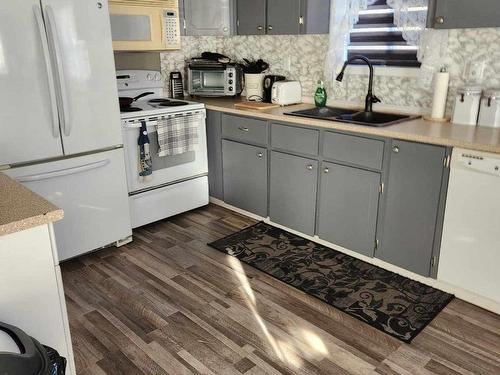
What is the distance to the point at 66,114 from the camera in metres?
2.67

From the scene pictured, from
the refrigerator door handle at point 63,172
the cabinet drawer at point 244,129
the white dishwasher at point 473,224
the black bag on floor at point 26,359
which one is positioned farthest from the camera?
the cabinet drawer at point 244,129

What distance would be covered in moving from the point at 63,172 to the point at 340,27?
2.19m

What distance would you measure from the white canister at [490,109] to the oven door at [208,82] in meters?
2.13

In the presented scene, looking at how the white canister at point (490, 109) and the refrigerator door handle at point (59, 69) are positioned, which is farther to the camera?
the white canister at point (490, 109)

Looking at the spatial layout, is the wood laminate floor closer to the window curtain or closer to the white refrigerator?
the white refrigerator

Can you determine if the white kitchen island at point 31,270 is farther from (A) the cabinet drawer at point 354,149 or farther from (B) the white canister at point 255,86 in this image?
(B) the white canister at point 255,86

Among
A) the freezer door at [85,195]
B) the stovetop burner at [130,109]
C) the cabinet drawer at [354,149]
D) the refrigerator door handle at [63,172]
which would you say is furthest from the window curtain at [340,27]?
the refrigerator door handle at [63,172]

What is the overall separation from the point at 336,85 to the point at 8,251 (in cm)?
276

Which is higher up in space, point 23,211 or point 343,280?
point 23,211

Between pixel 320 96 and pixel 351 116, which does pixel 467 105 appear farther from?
pixel 320 96

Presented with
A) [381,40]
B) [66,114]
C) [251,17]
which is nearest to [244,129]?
[251,17]

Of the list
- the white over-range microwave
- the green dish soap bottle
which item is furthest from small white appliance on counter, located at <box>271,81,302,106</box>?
the white over-range microwave

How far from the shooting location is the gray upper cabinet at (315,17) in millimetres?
3215

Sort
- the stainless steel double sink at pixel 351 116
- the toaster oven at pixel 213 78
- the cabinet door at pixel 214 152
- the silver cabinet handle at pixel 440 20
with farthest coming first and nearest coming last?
the toaster oven at pixel 213 78
the cabinet door at pixel 214 152
the stainless steel double sink at pixel 351 116
the silver cabinet handle at pixel 440 20
